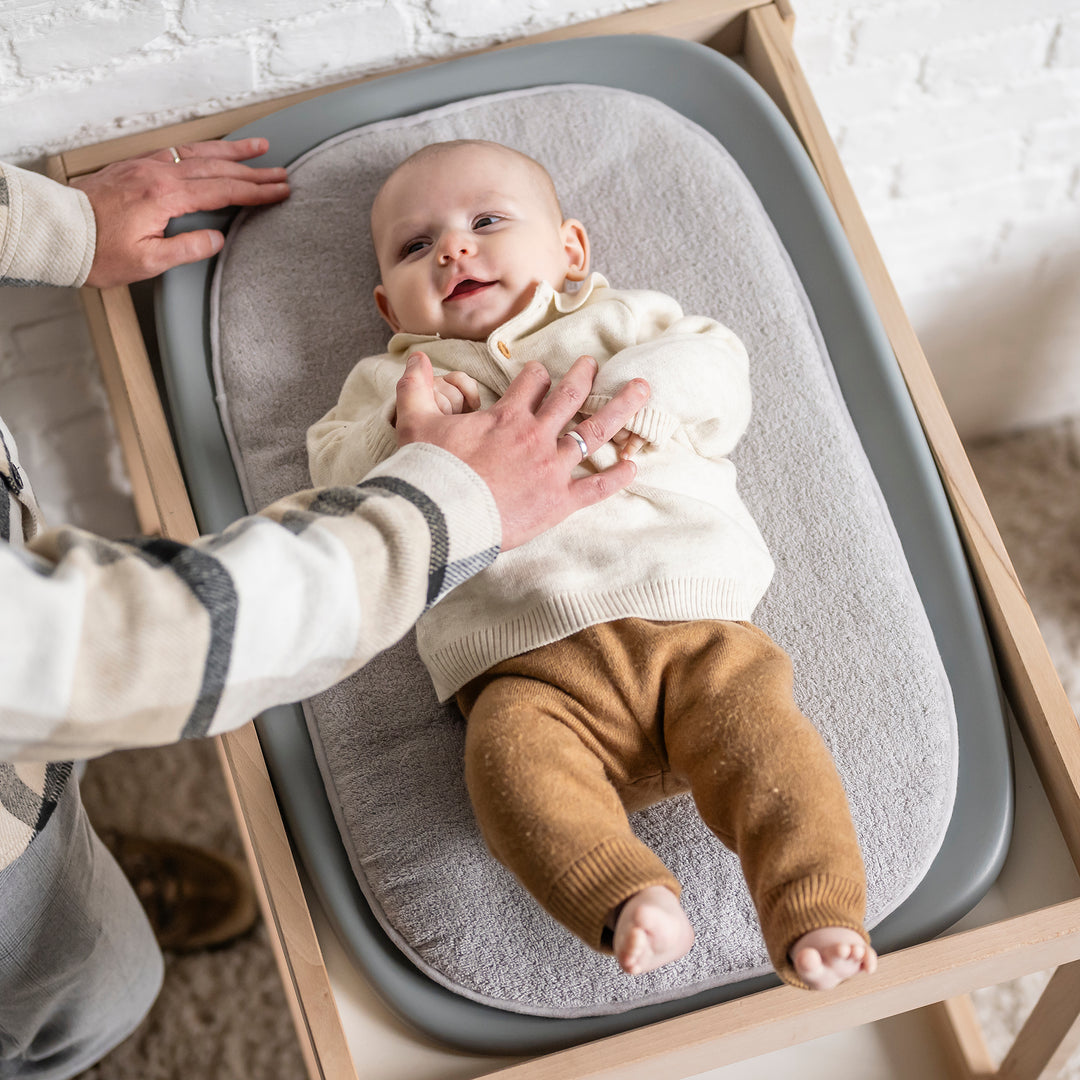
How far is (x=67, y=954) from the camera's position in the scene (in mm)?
1036

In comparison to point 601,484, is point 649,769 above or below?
below

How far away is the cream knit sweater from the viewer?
891 mm

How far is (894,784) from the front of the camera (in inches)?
37.4

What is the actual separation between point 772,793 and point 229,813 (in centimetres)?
113

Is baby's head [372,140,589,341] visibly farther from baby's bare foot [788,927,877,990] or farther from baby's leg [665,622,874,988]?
baby's bare foot [788,927,877,990]

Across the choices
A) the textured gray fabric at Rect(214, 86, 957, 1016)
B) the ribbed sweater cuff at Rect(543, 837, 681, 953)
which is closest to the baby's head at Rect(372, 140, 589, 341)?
the textured gray fabric at Rect(214, 86, 957, 1016)

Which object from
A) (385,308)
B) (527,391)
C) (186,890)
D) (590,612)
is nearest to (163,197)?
(385,308)

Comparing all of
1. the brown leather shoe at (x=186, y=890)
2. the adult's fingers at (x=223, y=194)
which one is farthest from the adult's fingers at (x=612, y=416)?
the brown leather shoe at (x=186, y=890)

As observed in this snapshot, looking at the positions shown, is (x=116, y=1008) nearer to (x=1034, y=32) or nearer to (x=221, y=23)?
(x=221, y=23)

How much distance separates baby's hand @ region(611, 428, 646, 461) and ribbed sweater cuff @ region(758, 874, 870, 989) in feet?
1.27

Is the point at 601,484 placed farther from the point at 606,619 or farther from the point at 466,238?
the point at 466,238

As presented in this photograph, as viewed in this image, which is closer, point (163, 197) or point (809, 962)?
point (809, 962)

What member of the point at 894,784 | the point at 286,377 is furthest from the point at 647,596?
the point at 286,377

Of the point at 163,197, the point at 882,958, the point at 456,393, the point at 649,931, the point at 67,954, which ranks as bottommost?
the point at 882,958
